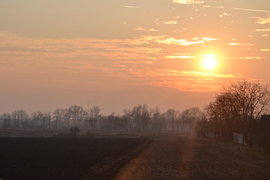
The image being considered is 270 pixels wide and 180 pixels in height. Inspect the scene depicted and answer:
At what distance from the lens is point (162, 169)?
76.0ft

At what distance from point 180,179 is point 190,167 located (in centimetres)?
564

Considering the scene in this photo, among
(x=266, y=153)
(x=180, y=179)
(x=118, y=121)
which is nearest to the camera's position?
(x=180, y=179)

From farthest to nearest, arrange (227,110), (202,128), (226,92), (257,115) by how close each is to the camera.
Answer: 1. (202,128)
2. (227,110)
3. (226,92)
4. (257,115)

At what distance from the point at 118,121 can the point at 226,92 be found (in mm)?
123056

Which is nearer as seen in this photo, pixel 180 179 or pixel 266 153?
pixel 180 179

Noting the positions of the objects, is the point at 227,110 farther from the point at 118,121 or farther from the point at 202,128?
the point at 118,121

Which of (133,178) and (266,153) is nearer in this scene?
(133,178)

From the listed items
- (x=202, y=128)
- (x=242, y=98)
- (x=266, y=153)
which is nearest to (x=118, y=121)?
(x=202, y=128)

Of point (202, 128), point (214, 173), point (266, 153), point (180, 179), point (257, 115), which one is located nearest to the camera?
point (180, 179)

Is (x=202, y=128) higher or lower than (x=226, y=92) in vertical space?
lower

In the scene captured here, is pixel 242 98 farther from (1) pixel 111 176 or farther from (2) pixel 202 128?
(2) pixel 202 128

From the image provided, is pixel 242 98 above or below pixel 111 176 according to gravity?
above

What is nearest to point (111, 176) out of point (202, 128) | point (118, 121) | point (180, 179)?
point (180, 179)

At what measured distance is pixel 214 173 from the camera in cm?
2112
